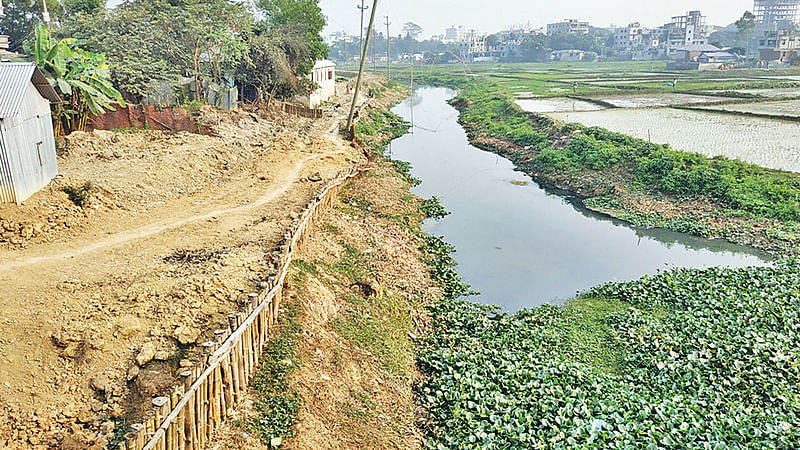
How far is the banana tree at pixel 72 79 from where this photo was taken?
17.5 meters

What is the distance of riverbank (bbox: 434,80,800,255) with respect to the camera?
19.6 metres

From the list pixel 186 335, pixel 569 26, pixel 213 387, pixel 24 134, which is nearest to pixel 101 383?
pixel 186 335

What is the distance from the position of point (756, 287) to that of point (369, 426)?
11.2m

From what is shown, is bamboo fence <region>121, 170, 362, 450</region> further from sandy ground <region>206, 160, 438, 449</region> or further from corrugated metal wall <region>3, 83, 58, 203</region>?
corrugated metal wall <region>3, 83, 58, 203</region>

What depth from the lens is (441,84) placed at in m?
87.1

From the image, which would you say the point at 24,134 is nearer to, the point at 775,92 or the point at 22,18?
the point at 22,18

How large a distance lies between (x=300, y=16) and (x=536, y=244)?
31.6 meters

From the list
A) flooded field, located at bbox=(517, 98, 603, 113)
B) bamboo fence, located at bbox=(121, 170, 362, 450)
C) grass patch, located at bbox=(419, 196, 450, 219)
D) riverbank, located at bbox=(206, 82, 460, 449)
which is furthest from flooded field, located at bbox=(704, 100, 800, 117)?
bamboo fence, located at bbox=(121, 170, 362, 450)

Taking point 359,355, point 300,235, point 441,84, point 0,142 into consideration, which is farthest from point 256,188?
point 441,84

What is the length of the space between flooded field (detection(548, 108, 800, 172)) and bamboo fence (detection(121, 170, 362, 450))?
23.7m

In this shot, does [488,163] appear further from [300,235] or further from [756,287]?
[300,235]

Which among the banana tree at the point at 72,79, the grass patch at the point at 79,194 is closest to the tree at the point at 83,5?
the banana tree at the point at 72,79

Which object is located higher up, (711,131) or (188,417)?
(711,131)

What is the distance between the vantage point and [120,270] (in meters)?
10.3
